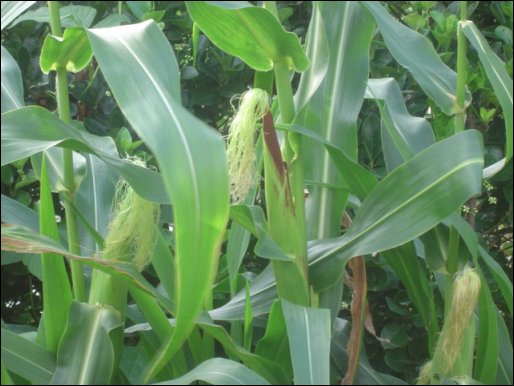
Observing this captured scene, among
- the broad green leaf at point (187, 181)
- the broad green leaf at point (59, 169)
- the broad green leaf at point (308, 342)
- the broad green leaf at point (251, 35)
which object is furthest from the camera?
the broad green leaf at point (59, 169)

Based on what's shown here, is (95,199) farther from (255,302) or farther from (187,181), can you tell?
(187,181)

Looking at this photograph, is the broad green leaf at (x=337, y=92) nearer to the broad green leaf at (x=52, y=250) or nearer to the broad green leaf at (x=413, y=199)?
the broad green leaf at (x=413, y=199)

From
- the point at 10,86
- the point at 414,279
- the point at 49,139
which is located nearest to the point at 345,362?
the point at 414,279

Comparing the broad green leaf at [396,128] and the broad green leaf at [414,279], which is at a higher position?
the broad green leaf at [396,128]

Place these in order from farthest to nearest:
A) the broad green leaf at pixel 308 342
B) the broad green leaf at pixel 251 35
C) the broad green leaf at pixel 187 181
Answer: the broad green leaf at pixel 251 35 → the broad green leaf at pixel 308 342 → the broad green leaf at pixel 187 181

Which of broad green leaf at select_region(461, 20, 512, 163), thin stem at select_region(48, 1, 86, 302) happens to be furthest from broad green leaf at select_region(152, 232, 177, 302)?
broad green leaf at select_region(461, 20, 512, 163)

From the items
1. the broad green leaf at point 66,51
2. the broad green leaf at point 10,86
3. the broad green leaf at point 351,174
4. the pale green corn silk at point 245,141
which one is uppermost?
the broad green leaf at point 66,51

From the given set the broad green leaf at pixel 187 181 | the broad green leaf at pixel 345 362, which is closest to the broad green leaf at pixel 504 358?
the broad green leaf at pixel 345 362
